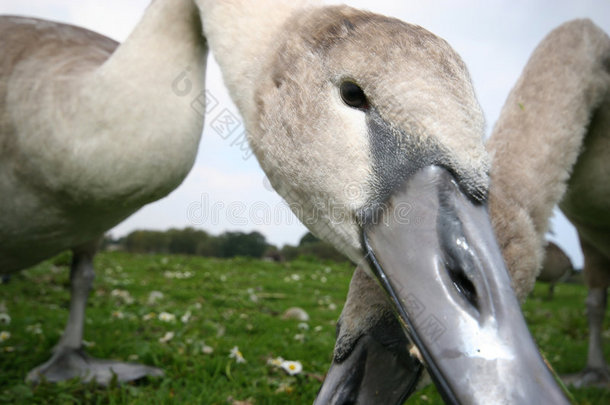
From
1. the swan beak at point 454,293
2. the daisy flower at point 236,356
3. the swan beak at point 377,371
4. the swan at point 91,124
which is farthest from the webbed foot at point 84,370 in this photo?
the swan beak at point 454,293

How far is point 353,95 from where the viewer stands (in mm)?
1395

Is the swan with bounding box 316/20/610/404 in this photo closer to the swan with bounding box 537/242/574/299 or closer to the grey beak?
the grey beak

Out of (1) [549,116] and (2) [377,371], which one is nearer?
(2) [377,371]

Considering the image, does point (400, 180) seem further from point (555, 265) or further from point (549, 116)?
point (555, 265)

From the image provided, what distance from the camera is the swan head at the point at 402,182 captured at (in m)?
1.06

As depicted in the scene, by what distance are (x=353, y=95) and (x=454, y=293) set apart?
601 millimetres

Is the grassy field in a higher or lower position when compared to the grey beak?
lower

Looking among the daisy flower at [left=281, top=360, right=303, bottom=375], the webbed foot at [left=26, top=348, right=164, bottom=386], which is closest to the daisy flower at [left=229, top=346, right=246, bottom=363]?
the daisy flower at [left=281, top=360, right=303, bottom=375]

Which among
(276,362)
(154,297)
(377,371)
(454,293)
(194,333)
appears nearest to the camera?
(454,293)

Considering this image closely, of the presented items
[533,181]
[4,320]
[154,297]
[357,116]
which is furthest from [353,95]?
[154,297]

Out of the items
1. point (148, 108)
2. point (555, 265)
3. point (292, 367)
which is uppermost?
point (148, 108)

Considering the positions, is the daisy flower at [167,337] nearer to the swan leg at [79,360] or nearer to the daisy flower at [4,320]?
the swan leg at [79,360]

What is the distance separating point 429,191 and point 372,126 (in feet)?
0.81

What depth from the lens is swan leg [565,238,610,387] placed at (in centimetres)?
421
